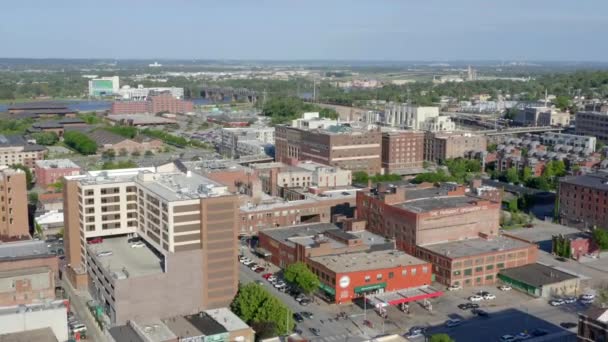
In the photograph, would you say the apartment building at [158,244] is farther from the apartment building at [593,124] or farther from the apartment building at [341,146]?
the apartment building at [593,124]

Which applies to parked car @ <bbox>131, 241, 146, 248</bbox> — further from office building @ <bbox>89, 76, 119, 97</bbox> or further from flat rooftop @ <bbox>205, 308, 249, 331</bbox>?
office building @ <bbox>89, 76, 119, 97</bbox>

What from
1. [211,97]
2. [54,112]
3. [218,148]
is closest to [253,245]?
[218,148]

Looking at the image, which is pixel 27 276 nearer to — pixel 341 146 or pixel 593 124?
Answer: pixel 341 146

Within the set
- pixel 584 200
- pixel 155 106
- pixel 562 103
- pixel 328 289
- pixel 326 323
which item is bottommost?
pixel 326 323

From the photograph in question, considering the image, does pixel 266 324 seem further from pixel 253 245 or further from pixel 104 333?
pixel 253 245

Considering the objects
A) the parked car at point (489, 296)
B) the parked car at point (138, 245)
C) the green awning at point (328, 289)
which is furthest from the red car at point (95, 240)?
the parked car at point (489, 296)

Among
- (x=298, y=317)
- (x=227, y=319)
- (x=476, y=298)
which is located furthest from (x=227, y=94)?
A: (x=227, y=319)
